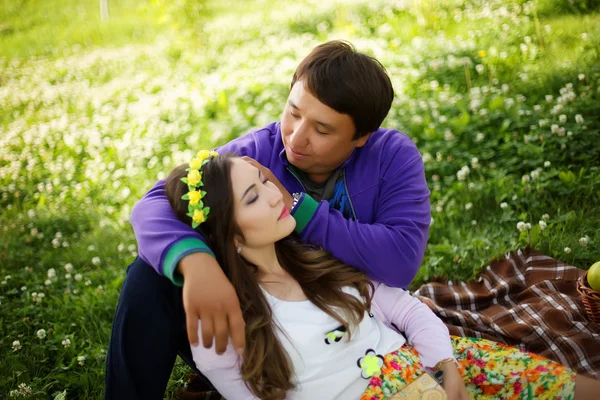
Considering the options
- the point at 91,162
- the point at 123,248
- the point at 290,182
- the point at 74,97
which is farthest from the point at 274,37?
the point at 290,182

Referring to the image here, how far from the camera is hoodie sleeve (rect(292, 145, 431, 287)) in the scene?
7.93ft

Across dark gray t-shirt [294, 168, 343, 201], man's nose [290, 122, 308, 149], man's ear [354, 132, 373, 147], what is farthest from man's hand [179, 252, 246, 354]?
man's ear [354, 132, 373, 147]

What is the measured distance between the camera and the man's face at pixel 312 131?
264cm

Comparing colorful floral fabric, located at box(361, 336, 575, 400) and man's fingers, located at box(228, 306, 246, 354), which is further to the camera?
colorful floral fabric, located at box(361, 336, 575, 400)

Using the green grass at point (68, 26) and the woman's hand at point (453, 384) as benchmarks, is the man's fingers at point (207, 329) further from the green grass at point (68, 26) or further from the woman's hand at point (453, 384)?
the green grass at point (68, 26)

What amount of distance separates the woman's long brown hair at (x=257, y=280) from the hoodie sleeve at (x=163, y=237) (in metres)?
0.07

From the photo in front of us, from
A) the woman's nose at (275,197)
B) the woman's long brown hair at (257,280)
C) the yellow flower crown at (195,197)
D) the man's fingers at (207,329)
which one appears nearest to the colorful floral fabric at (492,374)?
the woman's long brown hair at (257,280)

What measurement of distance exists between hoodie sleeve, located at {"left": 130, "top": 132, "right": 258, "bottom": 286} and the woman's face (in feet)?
0.56

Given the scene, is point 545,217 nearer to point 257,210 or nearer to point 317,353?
point 317,353

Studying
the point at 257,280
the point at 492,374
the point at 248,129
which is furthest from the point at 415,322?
the point at 248,129

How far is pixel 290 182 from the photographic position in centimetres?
290

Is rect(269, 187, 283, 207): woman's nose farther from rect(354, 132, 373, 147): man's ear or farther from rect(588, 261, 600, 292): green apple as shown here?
rect(588, 261, 600, 292): green apple

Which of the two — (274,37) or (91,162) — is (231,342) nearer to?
(91,162)

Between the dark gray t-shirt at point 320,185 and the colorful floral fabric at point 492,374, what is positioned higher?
the dark gray t-shirt at point 320,185
